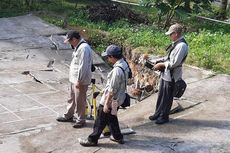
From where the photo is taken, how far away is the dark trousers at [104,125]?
7.48m

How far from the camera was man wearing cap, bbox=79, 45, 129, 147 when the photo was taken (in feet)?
23.7

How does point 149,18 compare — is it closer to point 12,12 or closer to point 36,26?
point 36,26

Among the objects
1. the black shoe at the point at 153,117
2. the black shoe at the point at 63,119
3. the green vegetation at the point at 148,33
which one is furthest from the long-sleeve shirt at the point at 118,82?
the green vegetation at the point at 148,33

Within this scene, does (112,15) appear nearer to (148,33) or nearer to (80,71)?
(148,33)

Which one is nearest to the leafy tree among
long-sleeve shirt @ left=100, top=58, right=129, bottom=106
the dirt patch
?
the dirt patch

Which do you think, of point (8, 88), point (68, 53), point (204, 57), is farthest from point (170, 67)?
point (68, 53)

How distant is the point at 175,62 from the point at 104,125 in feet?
5.35

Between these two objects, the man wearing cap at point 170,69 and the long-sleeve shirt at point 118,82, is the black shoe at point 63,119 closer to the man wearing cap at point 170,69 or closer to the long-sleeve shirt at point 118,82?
the man wearing cap at point 170,69

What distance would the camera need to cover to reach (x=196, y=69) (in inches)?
453

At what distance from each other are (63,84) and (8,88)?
1.49m

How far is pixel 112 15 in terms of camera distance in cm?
1706

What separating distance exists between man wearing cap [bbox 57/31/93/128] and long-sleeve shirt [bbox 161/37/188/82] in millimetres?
1345

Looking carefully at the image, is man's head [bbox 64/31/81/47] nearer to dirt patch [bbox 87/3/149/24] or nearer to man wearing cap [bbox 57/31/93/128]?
man wearing cap [bbox 57/31/93/128]

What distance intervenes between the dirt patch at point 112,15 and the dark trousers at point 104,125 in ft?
31.4
